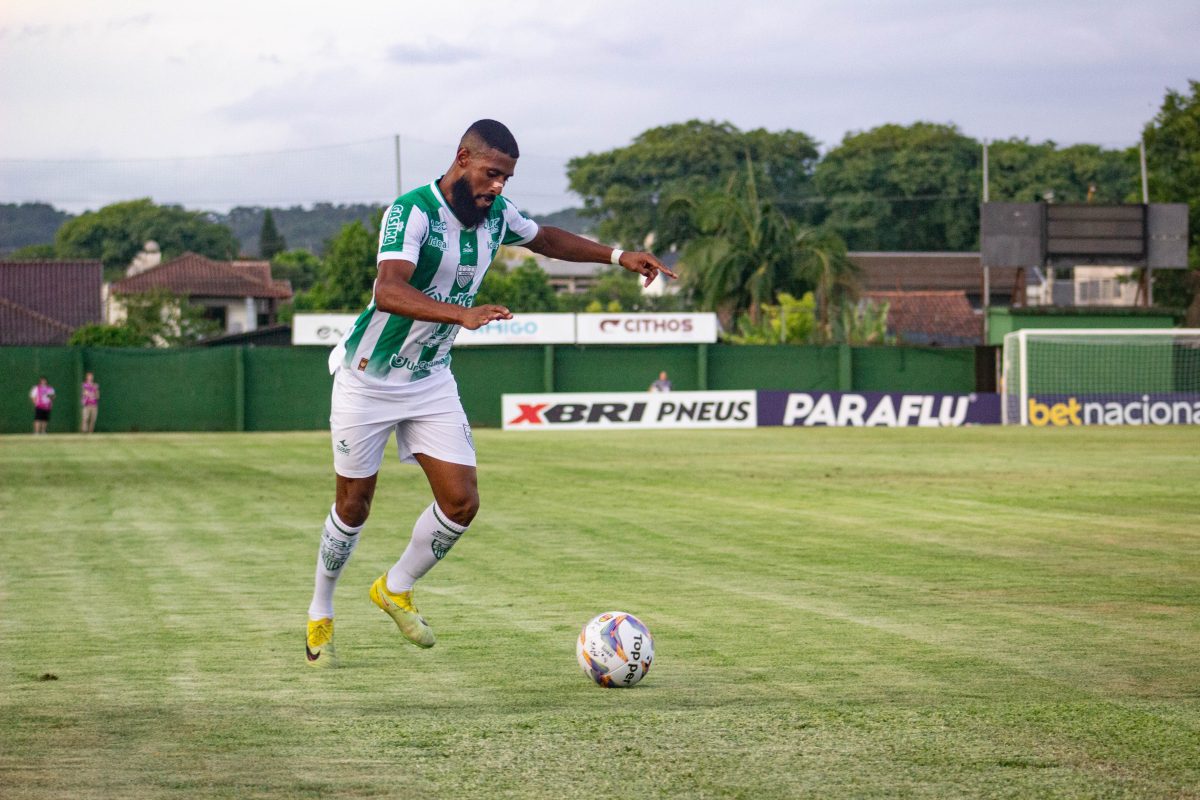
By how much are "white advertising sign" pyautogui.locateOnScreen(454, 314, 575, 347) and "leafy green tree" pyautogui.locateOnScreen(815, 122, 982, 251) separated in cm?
4847

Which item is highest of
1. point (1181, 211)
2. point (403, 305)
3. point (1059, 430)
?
point (1181, 211)

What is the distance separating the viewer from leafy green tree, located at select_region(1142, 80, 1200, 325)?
58.1m

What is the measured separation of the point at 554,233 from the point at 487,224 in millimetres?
741

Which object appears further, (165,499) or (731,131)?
(731,131)

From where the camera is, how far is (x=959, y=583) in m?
10.1

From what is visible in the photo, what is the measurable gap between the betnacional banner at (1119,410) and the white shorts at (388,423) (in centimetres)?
3766

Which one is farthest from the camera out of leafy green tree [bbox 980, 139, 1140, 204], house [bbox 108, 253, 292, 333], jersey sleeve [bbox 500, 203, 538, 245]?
house [bbox 108, 253, 292, 333]

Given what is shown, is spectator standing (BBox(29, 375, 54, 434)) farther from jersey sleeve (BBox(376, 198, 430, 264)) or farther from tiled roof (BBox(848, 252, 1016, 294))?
tiled roof (BBox(848, 252, 1016, 294))

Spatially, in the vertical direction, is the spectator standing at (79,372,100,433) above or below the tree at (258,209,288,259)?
below

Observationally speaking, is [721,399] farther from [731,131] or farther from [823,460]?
[731,131]

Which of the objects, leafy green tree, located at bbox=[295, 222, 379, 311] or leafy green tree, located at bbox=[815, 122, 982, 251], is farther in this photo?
leafy green tree, located at bbox=[815, 122, 982, 251]

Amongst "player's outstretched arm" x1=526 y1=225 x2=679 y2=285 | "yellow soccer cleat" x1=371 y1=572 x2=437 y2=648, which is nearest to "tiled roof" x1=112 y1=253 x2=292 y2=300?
"player's outstretched arm" x1=526 y1=225 x2=679 y2=285

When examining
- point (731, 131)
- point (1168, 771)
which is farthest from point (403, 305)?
point (731, 131)

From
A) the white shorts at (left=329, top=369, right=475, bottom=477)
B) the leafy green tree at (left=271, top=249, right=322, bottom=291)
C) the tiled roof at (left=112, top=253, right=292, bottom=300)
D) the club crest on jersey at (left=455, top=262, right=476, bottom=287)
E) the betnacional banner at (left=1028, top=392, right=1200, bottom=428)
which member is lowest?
the betnacional banner at (left=1028, top=392, right=1200, bottom=428)
